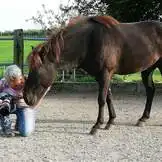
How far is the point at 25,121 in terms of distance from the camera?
683cm

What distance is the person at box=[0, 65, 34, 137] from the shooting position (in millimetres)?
6734

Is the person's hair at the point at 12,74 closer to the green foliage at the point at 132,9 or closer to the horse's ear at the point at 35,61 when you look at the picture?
the horse's ear at the point at 35,61

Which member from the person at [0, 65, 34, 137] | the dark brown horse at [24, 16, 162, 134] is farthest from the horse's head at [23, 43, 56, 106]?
the person at [0, 65, 34, 137]

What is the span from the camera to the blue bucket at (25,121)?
683cm

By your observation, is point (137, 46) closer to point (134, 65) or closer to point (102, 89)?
point (134, 65)

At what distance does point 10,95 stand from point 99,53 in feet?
4.68

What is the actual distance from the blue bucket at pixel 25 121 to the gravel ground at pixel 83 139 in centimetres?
11

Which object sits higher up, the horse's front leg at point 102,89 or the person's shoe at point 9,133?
the horse's front leg at point 102,89

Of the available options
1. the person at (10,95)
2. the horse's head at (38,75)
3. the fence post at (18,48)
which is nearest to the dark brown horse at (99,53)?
the horse's head at (38,75)

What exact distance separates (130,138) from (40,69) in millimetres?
1593

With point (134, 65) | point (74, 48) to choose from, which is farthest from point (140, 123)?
point (74, 48)

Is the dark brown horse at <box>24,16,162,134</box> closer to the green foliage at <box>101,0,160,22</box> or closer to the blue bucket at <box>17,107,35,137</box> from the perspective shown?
the blue bucket at <box>17,107,35,137</box>

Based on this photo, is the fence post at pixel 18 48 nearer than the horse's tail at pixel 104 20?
No

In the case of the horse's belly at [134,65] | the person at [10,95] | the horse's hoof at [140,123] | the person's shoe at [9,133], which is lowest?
the horse's hoof at [140,123]
